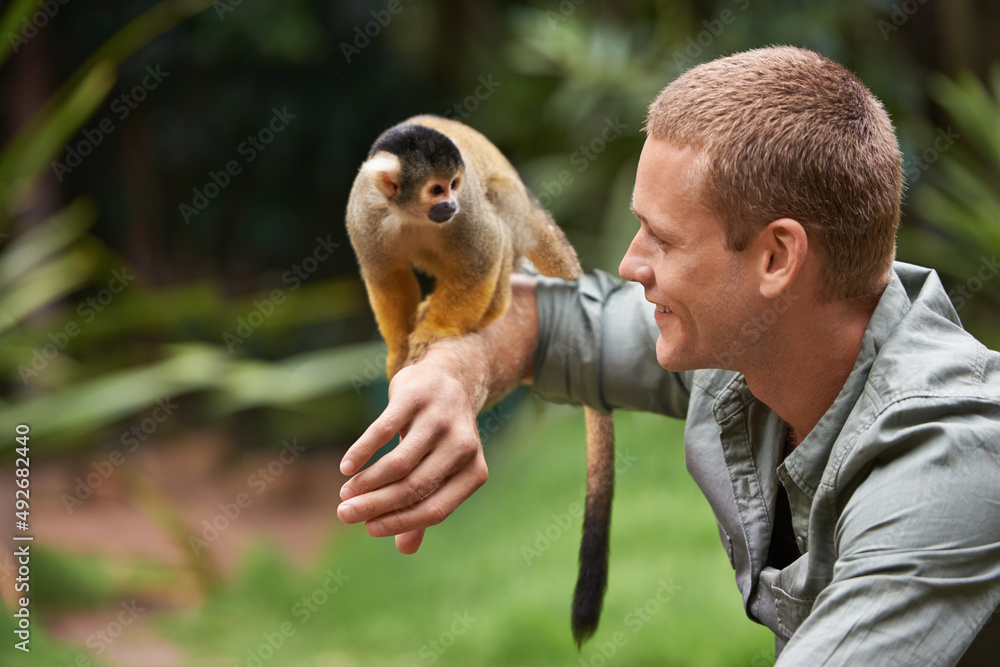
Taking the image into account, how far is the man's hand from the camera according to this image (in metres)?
0.92

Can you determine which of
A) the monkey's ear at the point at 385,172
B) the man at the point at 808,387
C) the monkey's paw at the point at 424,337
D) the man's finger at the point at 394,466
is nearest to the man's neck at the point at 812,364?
the man at the point at 808,387

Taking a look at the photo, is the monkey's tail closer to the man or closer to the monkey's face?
the man

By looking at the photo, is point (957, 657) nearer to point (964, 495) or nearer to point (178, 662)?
point (964, 495)

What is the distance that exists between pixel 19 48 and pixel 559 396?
3751 mm

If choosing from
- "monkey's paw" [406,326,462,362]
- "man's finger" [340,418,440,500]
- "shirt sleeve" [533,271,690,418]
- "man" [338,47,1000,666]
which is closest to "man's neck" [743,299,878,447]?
"man" [338,47,1000,666]

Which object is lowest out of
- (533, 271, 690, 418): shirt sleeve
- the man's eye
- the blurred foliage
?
the blurred foliage

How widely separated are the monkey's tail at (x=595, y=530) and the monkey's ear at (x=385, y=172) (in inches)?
22.1

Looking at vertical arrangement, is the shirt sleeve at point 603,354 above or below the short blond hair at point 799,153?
below

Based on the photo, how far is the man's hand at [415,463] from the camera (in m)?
0.92

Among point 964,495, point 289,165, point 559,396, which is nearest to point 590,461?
point 559,396

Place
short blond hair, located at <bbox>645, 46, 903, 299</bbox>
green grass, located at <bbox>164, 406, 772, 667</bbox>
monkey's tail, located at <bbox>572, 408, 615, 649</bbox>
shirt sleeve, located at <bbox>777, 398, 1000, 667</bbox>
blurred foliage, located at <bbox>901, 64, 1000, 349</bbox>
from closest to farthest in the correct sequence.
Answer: shirt sleeve, located at <bbox>777, 398, 1000, 667</bbox>
short blond hair, located at <bbox>645, 46, 903, 299</bbox>
monkey's tail, located at <bbox>572, 408, 615, 649</bbox>
green grass, located at <bbox>164, 406, 772, 667</bbox>
blurred foliage, located at <bbox>901, 64, 1000, 349</bbox>

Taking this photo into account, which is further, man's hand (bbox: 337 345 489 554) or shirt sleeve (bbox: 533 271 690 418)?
shirt sleeve (bbox: 533 271 690 418)

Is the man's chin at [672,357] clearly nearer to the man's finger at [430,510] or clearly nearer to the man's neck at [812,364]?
the man's neck at [812,364]

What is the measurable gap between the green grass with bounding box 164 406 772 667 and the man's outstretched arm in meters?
1.14
